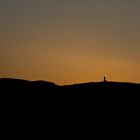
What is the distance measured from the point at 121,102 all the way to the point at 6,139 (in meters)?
5.68

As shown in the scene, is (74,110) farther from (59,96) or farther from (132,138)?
(132,138)

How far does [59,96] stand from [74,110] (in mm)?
1059

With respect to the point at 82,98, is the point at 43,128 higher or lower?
lower

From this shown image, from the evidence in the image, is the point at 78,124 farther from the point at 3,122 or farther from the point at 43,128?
the point at 3,122

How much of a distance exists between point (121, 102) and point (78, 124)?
92.4 inches

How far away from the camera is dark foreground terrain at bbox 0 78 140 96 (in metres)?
20.2

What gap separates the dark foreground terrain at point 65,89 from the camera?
20.2 m

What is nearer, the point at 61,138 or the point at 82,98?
the point at 61,138

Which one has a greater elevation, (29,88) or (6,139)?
(29,88)

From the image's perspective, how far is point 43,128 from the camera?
750 inches

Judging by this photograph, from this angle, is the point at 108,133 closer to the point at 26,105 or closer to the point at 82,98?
the point at 82,98

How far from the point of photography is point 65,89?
811 inches

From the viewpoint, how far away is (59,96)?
20.1 meters

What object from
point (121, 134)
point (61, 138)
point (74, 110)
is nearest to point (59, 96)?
point (74, 110)
